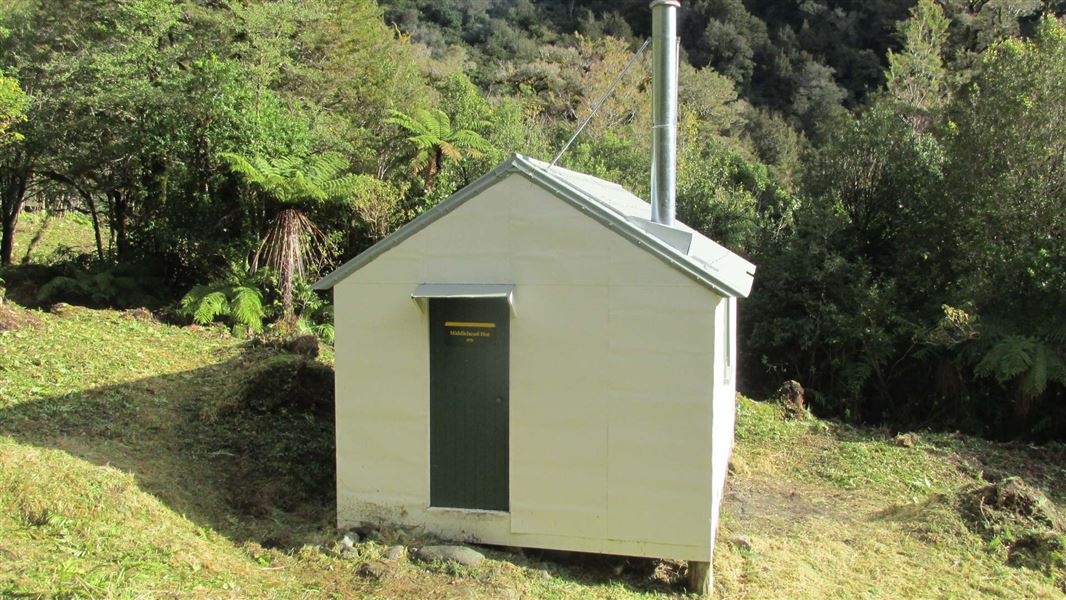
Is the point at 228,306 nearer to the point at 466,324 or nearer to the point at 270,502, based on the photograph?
the point at 270,502

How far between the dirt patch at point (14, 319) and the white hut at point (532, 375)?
6.51m

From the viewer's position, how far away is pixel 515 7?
170 feet

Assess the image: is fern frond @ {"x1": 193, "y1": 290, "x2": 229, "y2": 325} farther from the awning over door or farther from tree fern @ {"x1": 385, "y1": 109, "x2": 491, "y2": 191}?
the awning over door

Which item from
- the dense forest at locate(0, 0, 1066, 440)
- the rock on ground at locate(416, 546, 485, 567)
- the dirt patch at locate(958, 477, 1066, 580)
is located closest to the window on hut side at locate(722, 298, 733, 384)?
the dirt patch at locate(958, 477, 1066, 580)

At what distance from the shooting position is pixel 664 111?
25.7ft

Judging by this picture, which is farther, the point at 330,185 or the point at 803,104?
the point at 803,104

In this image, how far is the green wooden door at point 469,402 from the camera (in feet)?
21.9

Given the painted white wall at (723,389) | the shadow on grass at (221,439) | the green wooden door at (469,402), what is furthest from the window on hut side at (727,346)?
the shadow on grass at (221,439)

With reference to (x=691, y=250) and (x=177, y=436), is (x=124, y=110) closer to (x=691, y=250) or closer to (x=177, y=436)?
(x=177, y=436)

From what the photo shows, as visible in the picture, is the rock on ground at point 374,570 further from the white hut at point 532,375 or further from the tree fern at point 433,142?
the tree fern at point 433,142

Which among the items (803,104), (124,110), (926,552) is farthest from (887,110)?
(803,104)

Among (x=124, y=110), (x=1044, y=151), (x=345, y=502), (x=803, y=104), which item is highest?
(x=803, y=104)

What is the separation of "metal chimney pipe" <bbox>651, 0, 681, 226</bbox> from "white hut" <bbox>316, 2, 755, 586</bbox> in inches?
35.7

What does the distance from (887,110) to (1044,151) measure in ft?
11.0
